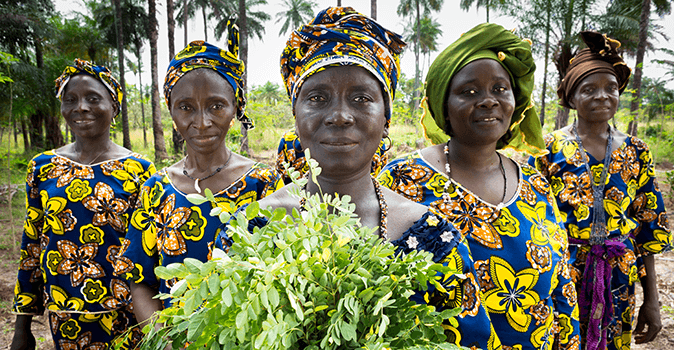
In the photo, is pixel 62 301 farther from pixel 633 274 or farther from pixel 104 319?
pixel 633 274

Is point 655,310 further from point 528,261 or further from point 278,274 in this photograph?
point 278,274

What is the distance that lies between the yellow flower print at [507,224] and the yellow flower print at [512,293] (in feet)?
0.42

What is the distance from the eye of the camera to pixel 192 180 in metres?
1.93

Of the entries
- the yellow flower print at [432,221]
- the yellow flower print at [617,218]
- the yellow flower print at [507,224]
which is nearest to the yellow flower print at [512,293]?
the yellow flower print at [507,224]

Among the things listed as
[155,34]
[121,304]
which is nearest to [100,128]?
[121,304]

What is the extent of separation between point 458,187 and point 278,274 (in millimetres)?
1287

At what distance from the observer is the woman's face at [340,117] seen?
1.16 meters

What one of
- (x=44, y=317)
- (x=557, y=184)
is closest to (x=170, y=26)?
(x=44, y=317)

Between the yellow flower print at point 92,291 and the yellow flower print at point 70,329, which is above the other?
the yellow flower print at point 92,291

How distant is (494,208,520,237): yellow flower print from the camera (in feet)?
5.31

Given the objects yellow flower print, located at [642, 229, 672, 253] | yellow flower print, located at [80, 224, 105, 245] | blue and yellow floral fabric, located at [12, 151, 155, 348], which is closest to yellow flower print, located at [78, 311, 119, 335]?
blue and yellow floral fabric, located at [12, 151, 155, 348]

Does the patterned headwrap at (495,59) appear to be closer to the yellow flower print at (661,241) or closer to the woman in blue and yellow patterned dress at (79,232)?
the yellow flower print at (661,241)

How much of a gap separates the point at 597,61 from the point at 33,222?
3.96 m

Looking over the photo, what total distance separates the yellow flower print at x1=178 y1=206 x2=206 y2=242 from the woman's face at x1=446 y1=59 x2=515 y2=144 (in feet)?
4.28
